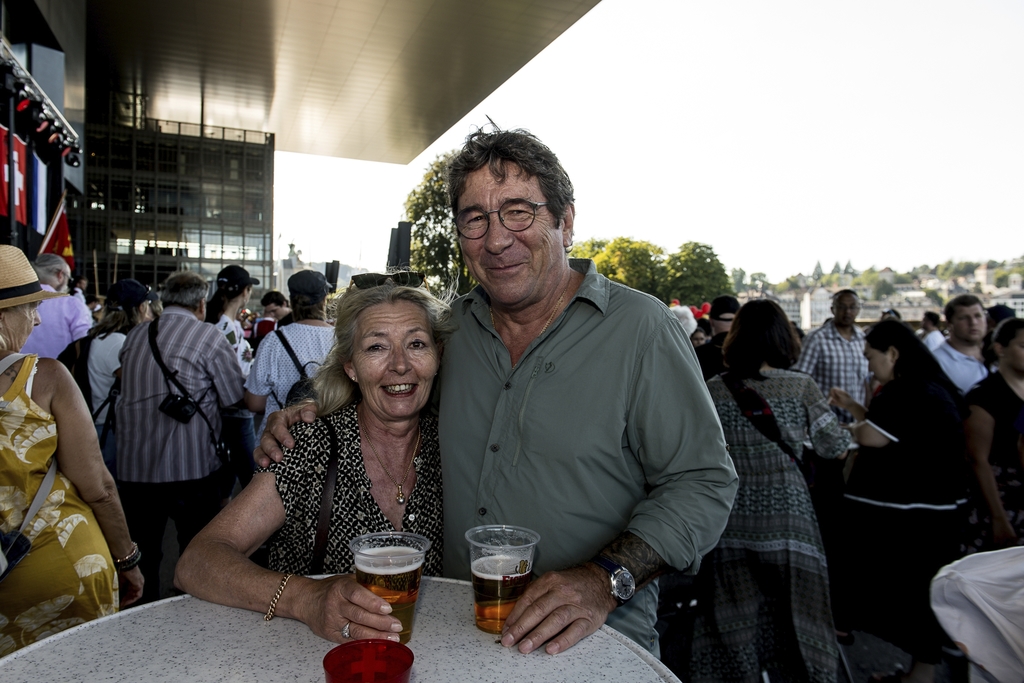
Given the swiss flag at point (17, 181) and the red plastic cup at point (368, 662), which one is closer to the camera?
the red plastic cup at point (368, 662)

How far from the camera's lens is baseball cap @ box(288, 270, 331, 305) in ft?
16.4

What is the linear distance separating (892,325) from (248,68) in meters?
27.9

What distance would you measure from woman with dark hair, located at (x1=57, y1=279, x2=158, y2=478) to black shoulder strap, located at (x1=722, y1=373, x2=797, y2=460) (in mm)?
4699

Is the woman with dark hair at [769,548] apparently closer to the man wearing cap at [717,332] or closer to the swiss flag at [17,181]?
the man wearing cap at [717,332]

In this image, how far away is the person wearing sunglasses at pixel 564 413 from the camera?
5.84 feet

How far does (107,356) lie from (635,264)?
5749cm

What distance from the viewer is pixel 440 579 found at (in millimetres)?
1829

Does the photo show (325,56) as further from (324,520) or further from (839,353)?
(324,520)

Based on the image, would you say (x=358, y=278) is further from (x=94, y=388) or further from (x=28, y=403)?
(x=94, y=388)

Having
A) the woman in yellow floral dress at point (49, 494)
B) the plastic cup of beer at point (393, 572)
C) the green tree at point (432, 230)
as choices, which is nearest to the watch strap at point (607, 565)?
the plastic cup of beer at point (393, 572)

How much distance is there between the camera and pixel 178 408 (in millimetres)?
4141

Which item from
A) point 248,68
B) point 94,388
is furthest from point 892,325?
point 248,68

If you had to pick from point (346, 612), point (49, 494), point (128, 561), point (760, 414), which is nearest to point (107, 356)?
point (128, 561)

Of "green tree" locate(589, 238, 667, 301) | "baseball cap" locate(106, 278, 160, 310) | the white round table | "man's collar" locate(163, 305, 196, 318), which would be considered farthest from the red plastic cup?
"green tree" locate(589, 238, 667, 301)
